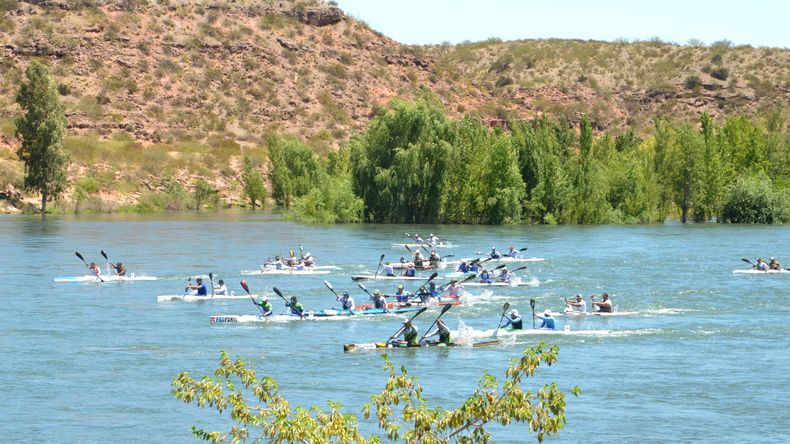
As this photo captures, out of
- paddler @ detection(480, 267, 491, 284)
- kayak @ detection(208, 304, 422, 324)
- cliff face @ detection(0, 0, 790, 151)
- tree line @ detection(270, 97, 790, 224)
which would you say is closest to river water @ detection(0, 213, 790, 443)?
kayak @ detection(208, 304, 422, 324)

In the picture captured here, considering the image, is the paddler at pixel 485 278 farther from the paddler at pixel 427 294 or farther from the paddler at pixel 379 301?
the paddler at pixel 379 301

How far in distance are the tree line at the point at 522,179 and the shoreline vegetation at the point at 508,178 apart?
113 mm

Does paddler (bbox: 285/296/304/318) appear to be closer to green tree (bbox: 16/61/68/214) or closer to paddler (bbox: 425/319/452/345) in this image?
paddler (bbox: 425/319/452/345)

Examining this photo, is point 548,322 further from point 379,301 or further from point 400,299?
point 400,299

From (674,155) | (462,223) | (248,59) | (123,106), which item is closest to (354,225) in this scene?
(462,223)

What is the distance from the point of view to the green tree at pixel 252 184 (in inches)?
5920

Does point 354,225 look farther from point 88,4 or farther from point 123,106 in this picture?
point 88,4

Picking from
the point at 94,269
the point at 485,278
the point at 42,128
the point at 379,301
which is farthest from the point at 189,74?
the point at 379,301

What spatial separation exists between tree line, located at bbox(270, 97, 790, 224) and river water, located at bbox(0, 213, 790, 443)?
91.4ft

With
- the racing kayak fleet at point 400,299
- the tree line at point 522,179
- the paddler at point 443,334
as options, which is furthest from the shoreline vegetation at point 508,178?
the paddler at point 443,334

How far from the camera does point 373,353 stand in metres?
39.1

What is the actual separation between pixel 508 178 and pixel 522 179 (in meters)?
2.87

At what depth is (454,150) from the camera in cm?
10625

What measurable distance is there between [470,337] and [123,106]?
134 meters
